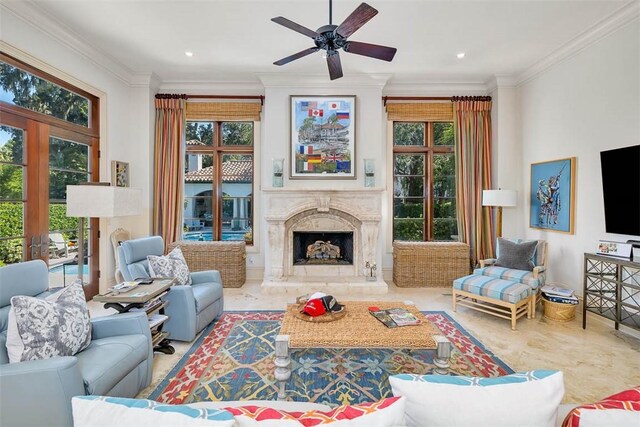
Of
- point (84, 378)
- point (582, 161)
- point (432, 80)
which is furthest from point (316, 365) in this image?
point (432, 80)

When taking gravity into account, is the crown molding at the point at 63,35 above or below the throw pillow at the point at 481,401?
above

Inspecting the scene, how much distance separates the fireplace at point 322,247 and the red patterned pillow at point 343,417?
4.18m

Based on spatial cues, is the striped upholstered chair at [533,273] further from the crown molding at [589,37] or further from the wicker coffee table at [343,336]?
the crown molding at [589,37]

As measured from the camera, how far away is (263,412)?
2.89ft

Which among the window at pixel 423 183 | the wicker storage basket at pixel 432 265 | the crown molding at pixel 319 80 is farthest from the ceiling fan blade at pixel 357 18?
the wicker storage basket at pixel 432 265

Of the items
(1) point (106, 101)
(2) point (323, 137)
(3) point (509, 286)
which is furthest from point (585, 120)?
(1) point (106, 101)

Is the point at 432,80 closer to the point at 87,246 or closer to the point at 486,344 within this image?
the point at 486,344

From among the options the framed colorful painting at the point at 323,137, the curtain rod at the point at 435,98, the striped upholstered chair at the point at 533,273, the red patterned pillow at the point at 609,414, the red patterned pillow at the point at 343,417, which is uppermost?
the curtain rod at the point at 435,98

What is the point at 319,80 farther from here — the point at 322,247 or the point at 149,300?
the point at 149,300

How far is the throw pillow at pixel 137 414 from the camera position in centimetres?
78

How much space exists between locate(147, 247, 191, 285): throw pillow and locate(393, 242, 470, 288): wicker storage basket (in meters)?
3.20

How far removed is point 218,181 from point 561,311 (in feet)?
16.7

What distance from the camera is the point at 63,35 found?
11.4 ft

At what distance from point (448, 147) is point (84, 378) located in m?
5.42
